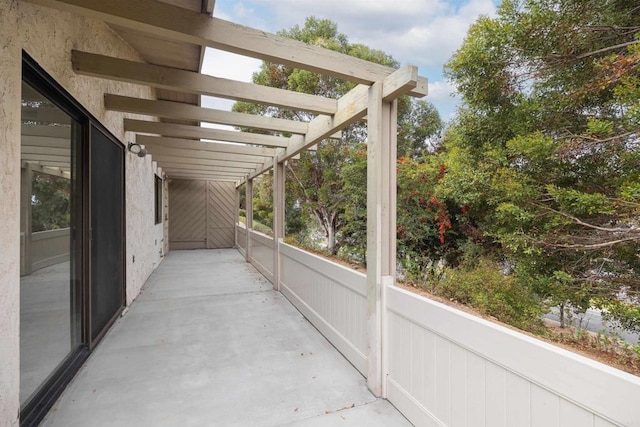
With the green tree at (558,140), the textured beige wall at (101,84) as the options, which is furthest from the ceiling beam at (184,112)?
the green tree at (558,140)

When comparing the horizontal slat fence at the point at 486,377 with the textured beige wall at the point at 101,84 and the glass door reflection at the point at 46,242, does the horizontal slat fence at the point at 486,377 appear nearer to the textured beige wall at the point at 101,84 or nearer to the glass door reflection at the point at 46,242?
the glass door reflection at the point at 46,242

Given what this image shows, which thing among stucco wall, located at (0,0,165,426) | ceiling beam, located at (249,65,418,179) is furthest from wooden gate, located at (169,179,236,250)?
stucco wall, located at (0,0,165,426)

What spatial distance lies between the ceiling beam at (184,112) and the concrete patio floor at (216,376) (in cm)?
249

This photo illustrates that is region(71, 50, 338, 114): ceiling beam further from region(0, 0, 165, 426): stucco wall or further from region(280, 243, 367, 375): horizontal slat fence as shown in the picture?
region(280, 243, 367, 375): horizontal slat fence

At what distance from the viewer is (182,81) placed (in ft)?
8.48

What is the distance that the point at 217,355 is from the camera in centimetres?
293

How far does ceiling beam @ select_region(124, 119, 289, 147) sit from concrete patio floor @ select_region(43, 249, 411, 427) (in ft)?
8.16

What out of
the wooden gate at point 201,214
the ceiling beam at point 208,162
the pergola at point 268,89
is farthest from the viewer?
the wooden gate at point 201,214

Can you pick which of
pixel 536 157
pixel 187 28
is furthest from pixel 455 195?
pixel 187 28

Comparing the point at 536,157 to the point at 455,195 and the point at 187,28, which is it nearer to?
the point at 455,195

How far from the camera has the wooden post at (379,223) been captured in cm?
235

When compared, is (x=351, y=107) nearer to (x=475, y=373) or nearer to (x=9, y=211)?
(x=475, y=373)

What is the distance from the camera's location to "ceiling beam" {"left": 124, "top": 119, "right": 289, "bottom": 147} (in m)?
4.09

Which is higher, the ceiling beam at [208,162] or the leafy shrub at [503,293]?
the ceiling beam at [208,162]
